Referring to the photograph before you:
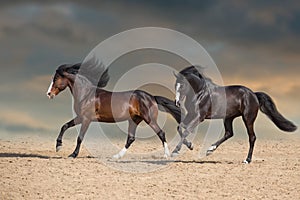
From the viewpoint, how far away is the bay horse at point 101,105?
13305 mm

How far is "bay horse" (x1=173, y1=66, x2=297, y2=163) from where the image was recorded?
12789mm

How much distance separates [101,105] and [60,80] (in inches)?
45.3

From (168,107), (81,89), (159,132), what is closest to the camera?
(159,132)

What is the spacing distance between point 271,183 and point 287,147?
6.71m

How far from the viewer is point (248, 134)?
13.5m

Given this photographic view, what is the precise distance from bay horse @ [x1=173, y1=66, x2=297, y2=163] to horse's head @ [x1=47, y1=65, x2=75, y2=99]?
8.94ft

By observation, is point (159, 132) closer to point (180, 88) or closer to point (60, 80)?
point (180, 88)

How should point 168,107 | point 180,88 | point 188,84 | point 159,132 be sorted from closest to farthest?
1. point 180,88
2. point 188,84
3. point 159,132
4. point 168,107

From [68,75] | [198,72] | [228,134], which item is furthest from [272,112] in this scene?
[68,75]

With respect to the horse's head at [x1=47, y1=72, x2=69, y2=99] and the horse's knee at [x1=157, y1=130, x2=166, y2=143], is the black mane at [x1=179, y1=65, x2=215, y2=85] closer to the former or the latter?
the horse's knee at [x1=157, y1=130, x2=166, y2=143]

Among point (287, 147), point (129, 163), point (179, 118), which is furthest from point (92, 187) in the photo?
point (287, 147)

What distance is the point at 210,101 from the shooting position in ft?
43.0

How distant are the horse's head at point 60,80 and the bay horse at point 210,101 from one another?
2726 millimetres

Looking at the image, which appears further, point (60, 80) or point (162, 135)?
point (60, 80)
